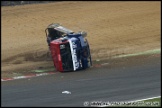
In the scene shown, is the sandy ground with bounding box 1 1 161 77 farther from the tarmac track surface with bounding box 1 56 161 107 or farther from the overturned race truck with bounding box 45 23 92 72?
the tarmac track surface with bounding box 1 56 161 107

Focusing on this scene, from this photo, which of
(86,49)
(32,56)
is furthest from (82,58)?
(32,56)

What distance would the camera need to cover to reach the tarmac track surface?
14.7 m

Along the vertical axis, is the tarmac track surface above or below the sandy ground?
above

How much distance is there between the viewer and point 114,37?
82.8ft

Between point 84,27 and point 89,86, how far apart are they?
1160 centimetres

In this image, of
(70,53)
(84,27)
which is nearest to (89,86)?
(70,53)

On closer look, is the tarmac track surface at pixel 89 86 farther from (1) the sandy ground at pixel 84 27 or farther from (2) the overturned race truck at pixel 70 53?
(1) the sandy ground at pixel 84 27

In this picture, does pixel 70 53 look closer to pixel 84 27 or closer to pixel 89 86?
pixel 89 86

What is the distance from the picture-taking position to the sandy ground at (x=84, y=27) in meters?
21.7

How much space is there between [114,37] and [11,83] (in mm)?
9158

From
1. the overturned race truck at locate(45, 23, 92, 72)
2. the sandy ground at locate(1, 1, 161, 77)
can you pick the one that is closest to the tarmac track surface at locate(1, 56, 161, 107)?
the overturned race truck at locate(45, 23, 92, 72)

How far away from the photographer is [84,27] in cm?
2762

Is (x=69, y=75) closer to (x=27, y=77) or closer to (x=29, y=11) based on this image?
(x=27, y=77)

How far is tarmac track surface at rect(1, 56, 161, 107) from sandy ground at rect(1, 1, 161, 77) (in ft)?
6.57
